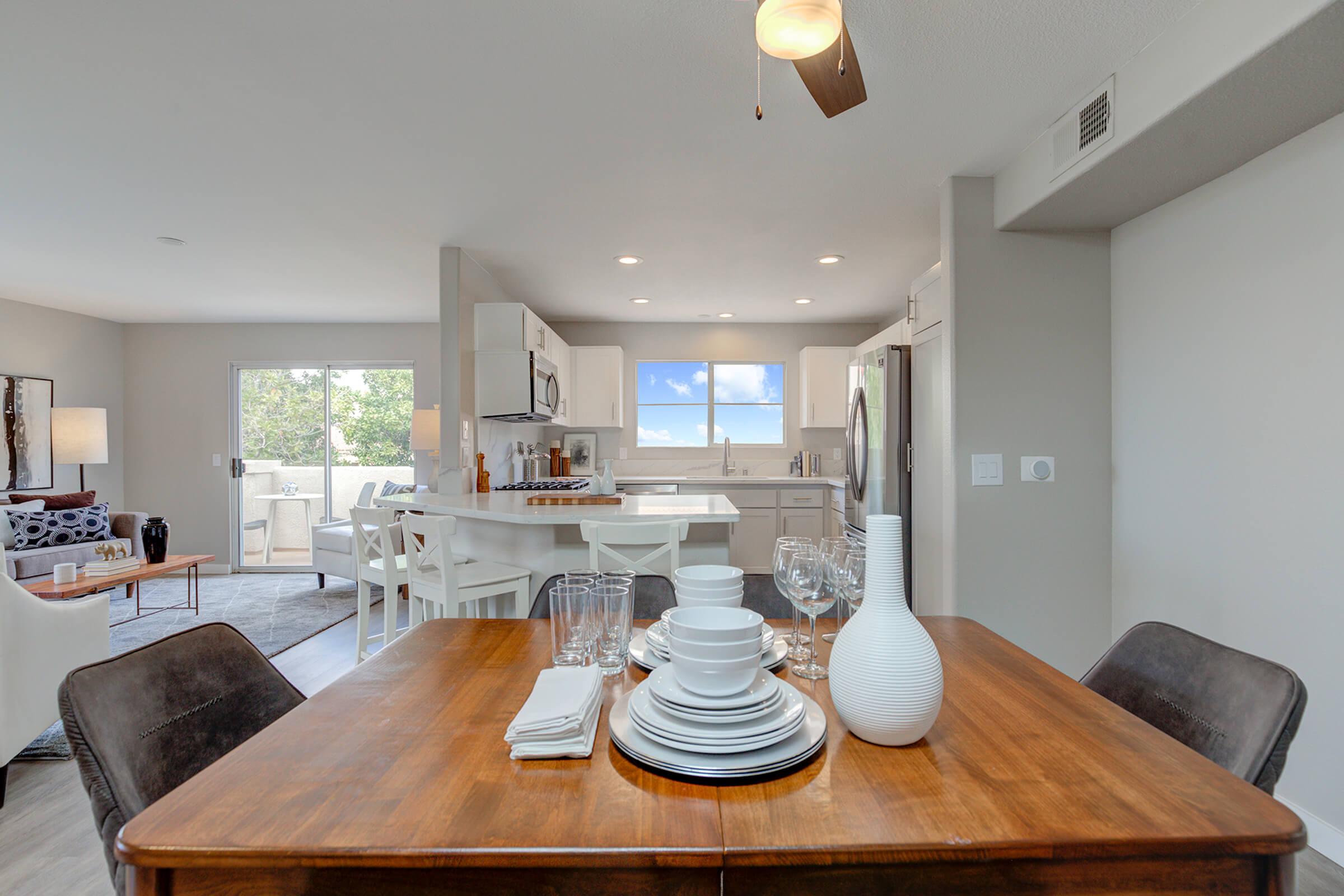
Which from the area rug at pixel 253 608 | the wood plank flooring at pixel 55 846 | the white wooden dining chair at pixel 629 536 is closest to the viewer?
the wood plank flooring at pixel 55 846

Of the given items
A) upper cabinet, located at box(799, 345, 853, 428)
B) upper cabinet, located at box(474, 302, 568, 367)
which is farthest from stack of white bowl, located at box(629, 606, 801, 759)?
upper cabinet, located at box(799, 345, 853, 428)

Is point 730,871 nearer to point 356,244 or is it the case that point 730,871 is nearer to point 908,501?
point 908,501

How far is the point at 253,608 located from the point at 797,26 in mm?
5153

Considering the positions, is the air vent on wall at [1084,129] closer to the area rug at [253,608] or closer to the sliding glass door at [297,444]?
the area rug at [253,608]

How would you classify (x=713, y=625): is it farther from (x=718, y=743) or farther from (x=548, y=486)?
(x=548, y=486)

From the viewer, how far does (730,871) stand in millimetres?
697

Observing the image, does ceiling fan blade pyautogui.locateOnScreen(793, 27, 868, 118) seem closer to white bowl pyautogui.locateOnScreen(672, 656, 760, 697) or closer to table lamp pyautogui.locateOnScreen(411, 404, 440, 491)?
white bowl pyautogui.locateOnScreen(672, 656, 760, 697)

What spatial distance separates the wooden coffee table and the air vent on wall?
195 inches

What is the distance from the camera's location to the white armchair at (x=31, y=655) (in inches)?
82.2

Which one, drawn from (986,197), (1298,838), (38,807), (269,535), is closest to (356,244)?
(38,807)

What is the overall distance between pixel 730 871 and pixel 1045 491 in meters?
2.52

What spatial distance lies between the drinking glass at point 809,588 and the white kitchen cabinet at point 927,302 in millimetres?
1949

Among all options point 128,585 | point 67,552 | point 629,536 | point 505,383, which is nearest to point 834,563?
point 629,536

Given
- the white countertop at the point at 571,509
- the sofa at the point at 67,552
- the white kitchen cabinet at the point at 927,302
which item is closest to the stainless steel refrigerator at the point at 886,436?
the white kitchen cabinet at the point at 927,302
